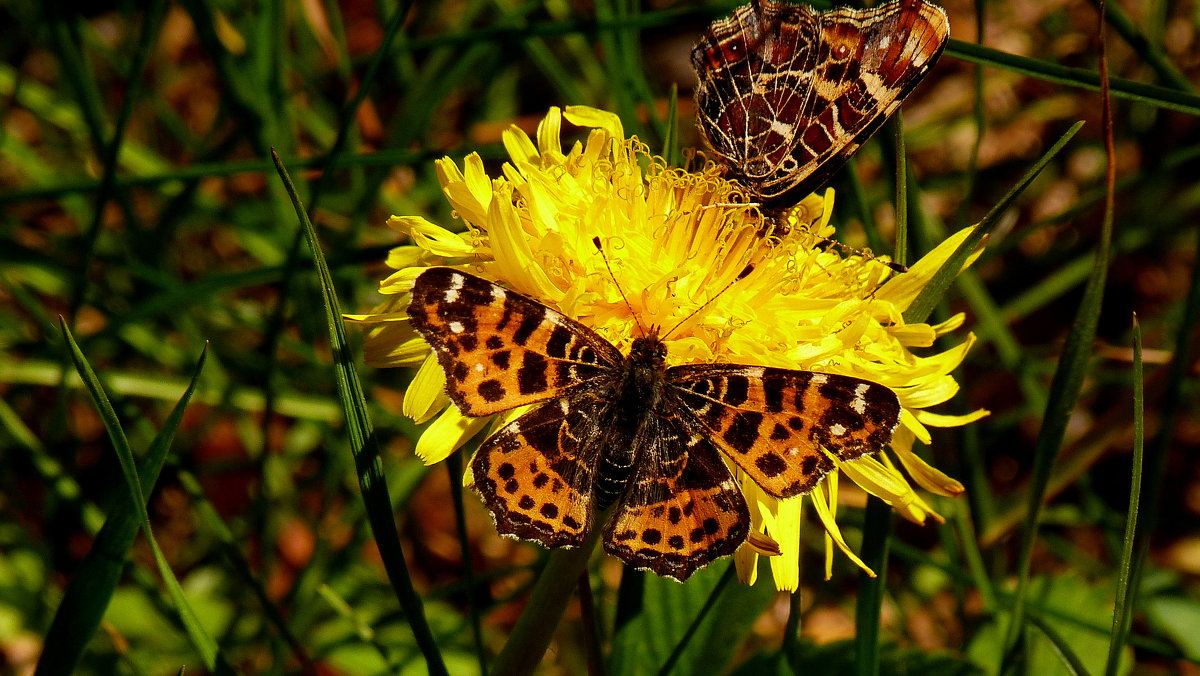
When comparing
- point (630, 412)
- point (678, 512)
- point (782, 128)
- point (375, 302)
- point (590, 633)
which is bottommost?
point (590, 633)

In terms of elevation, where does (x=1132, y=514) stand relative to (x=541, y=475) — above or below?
below

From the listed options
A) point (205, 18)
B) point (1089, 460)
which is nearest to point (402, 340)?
point (205, 18)

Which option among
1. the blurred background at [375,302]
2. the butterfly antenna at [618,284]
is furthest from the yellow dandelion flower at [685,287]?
the blurred background at [375,302]

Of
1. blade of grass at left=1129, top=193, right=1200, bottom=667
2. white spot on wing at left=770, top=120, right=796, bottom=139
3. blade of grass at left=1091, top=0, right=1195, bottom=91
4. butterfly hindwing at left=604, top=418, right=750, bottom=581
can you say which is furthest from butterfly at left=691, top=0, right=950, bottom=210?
blade of grass at left=1091, top=0, right=1195, bottom=91

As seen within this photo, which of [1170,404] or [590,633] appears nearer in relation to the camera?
[590,633]

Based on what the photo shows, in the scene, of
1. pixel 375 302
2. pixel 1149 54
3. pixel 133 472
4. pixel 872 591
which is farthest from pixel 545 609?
pixel 1149 54

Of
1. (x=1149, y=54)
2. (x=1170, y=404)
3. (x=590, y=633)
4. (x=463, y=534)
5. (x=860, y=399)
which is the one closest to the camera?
(x=860, y=399)

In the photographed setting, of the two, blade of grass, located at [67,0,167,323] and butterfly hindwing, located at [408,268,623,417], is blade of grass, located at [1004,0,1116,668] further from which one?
blade of grass, located at [67,0,167,323]

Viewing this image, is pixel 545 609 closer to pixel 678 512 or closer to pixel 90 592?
pixel 678 512
